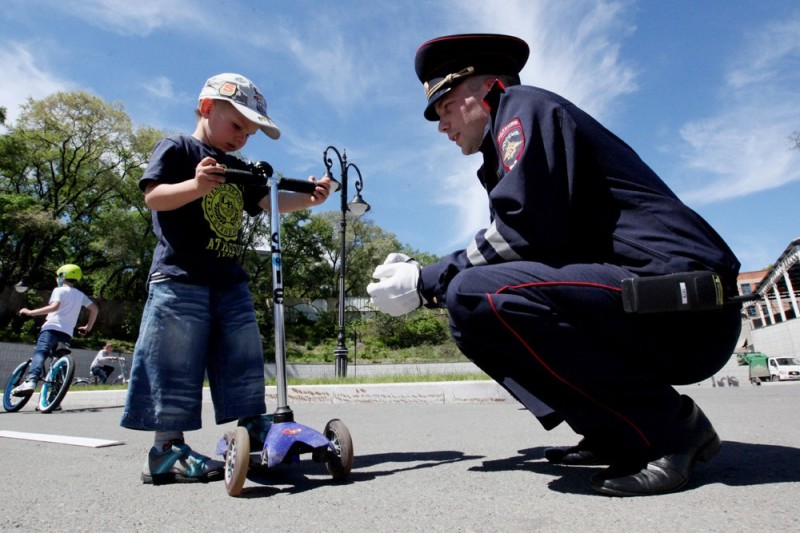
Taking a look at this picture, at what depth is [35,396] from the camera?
966 centimetres

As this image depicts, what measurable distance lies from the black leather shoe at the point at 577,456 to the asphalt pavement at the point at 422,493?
0.20 feet

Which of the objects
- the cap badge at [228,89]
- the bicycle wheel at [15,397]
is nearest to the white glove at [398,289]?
the cap badge at [228,89]

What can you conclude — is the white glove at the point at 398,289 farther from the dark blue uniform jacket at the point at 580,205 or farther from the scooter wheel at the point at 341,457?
the scooter wheel at the point at 341,457

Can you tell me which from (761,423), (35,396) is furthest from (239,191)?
(35,396)

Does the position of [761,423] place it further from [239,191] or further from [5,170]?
[5,170]

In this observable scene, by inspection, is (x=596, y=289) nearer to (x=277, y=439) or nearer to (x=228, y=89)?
(x=277, y=439)

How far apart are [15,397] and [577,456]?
319 inches

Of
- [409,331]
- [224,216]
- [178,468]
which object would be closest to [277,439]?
[178,468]

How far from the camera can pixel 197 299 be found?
2414mm

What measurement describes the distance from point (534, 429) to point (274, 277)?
1.90 m

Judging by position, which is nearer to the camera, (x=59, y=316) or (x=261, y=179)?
(x=261, y=179)

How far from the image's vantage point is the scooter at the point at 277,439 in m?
1.78

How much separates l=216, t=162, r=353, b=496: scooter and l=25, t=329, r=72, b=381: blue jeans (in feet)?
19.7

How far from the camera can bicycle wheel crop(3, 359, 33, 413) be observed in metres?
7.18
